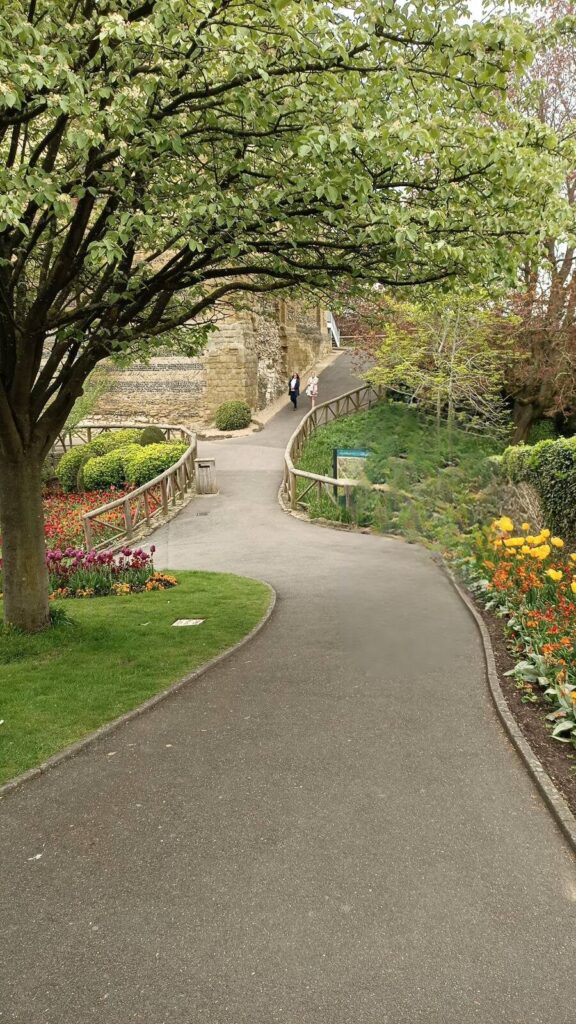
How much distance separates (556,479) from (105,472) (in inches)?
585

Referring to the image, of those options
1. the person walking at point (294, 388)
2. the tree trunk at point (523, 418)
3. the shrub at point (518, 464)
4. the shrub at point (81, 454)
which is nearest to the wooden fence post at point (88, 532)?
the shrub at point (81, 454)

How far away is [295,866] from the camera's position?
389cm

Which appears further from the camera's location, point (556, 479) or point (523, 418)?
point (523, 418)

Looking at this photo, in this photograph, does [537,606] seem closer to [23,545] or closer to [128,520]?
[23,545]

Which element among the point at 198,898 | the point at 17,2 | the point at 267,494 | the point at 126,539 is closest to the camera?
the point at 198,898

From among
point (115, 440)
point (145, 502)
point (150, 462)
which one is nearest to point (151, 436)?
point (115, 440)

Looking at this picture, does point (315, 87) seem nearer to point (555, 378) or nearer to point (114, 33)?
point (114, 33)

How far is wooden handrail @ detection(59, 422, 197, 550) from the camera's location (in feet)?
46.6

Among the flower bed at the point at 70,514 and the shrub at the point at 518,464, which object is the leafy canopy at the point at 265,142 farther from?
the flower bed at the point at 70,514

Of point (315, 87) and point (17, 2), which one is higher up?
point (17, 2)

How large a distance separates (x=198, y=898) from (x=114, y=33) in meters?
5.53

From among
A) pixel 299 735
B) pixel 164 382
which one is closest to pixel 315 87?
pixel 299 735

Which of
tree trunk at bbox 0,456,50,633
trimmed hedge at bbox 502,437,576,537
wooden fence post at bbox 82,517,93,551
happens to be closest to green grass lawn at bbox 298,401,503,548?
trimmed hedge at bbox 502,437,576,537

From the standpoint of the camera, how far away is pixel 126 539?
597 inches
